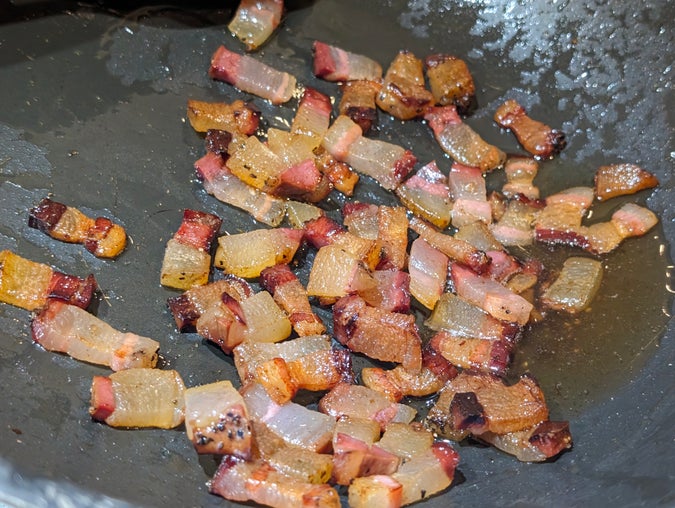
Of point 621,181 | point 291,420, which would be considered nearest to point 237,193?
point 291,420

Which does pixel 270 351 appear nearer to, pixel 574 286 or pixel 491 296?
pixel 491 296

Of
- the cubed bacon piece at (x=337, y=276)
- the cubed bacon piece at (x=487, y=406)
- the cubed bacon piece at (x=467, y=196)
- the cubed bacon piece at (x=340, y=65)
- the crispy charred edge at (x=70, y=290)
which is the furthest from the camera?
the cubed bacon piece at (x=340, y=65)

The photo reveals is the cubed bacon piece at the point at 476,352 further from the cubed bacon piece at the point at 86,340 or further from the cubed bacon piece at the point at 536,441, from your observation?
the cubed bacon piece at the point at 86,340

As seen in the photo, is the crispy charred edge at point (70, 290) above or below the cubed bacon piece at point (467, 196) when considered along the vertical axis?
below

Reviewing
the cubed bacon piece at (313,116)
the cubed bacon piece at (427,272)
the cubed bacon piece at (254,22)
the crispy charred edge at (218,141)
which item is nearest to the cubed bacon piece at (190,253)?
the crispy charred edge at (218,141)

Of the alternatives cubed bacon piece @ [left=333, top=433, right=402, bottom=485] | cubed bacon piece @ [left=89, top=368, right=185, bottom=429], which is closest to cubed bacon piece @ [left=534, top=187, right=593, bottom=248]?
cubed bacon piece @ [left=333, top=433, right=402, bottom=485]

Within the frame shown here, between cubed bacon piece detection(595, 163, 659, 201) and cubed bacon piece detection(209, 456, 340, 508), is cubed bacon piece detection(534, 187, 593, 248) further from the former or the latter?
cubed bacon piece detection(209, 456, 340, 508)
